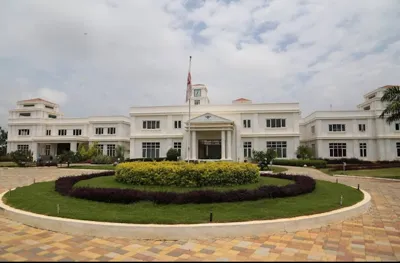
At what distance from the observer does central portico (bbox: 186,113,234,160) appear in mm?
29672

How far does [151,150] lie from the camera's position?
33.5 meters

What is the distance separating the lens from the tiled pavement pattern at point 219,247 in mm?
4406

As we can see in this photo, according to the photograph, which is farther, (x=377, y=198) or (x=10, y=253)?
(x=377, y=198)

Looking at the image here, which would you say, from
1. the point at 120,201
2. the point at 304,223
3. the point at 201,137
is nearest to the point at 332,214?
the point at 304,223

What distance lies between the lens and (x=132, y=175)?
391 inches

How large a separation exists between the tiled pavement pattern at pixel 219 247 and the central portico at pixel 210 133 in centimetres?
2298

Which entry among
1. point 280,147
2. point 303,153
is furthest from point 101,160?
point 303,153

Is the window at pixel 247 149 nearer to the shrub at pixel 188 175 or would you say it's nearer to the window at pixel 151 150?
the window at pixel 151 150

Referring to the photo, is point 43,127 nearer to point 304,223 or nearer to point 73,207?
point 73,207

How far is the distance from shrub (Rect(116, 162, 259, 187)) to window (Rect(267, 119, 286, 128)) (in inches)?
898

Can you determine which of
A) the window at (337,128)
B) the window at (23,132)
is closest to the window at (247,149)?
the window at (337,128)

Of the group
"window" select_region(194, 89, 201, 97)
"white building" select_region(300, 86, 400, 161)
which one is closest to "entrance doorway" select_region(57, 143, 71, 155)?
"window" select_region(194, 89, 201, 97)

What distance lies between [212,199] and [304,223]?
91.4 inches

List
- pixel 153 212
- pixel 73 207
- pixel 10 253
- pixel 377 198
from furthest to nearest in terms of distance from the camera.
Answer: pixel 377 198 → pixel 73 207 → pixel 153 212 → pixel 10 253
